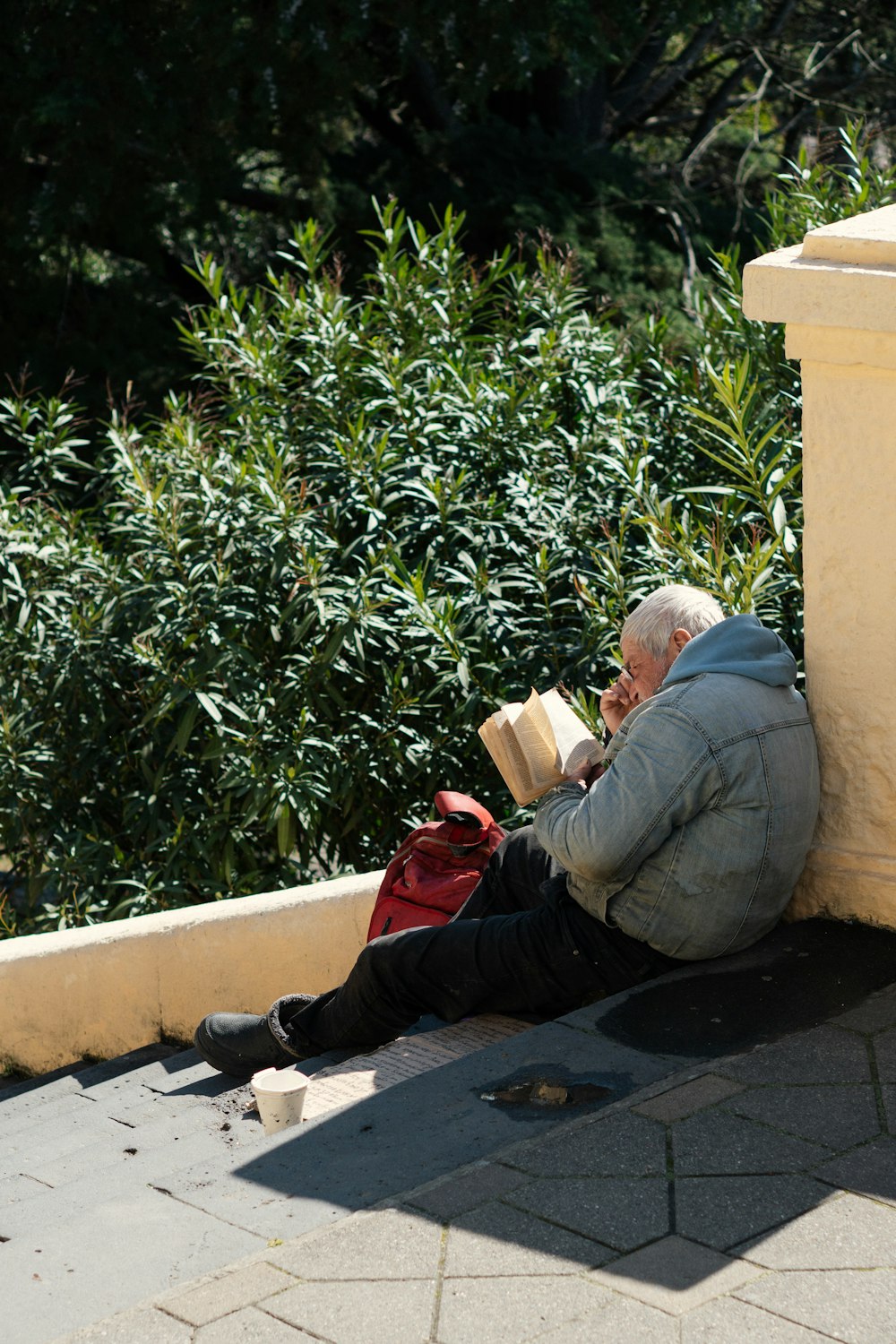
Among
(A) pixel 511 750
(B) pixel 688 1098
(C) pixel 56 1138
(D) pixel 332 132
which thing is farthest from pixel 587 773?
(D) pixel 332 132

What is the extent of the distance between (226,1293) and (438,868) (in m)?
1.84

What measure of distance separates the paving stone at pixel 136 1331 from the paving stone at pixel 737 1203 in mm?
729

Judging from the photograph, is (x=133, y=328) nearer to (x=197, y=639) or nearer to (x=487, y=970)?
(x=197, y=639)

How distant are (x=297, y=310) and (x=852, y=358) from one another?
10.7 feet

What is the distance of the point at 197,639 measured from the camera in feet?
16.3

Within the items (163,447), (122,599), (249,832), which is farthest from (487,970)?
(163,447)

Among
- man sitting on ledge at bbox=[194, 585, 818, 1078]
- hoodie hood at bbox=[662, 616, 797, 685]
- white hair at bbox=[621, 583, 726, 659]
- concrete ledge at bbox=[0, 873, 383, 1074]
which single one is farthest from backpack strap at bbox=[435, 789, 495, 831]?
hoodie hood at bbox=[662, 616, 797, 685]

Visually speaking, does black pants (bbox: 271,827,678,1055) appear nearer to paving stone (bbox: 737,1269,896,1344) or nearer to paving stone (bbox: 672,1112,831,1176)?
paving stone (bbox: 672,1112,831,1176)

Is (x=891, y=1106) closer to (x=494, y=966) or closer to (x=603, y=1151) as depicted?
(x=603, y=1151)

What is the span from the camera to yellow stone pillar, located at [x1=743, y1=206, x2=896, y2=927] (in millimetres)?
3043

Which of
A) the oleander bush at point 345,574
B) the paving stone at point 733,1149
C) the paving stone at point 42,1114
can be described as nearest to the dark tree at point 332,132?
the oleander bush at point 345,574

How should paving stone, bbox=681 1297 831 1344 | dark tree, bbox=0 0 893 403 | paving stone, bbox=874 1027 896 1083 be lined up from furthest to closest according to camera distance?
dark tree, bbox=0 0 893 403 → paving stone, bbox=874 1027 896 1083 → paving stone, bbox=681 1297 831 1344

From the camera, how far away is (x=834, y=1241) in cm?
212

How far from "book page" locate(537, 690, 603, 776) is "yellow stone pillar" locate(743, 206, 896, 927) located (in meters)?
0.52
